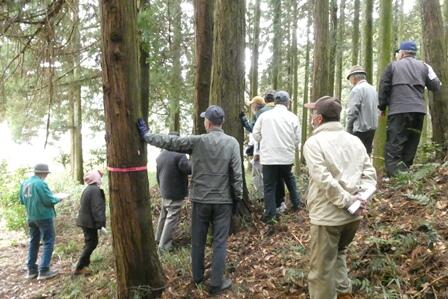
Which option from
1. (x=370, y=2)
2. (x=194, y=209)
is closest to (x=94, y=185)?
(x=194, y=209)

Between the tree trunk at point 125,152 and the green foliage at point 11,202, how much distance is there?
29.4 feet

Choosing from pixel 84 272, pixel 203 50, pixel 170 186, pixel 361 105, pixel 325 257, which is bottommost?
pixel 84 272

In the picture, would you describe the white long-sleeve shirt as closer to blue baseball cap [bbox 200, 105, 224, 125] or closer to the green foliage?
blue baseball cap [bbox 200, 105, 224, 125]

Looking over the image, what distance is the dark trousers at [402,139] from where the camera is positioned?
6.66m

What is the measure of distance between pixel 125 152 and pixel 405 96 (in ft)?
15.4

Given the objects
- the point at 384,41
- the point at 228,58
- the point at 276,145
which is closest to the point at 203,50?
the point at 228,58

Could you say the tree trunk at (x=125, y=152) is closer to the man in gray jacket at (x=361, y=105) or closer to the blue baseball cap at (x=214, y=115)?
the blue baseball cap at (x=214, y=115)

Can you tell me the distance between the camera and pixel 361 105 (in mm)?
7258

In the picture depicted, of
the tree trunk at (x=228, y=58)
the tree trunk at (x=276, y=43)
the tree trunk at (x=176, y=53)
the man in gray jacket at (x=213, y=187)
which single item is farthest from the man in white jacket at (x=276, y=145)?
the tree trunk at (x=276, y=43)

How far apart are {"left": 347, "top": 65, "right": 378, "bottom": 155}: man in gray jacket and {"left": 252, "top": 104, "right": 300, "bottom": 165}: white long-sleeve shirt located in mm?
1156

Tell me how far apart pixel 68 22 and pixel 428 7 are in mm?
6640

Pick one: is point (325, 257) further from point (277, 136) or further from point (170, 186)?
point (170, 186)

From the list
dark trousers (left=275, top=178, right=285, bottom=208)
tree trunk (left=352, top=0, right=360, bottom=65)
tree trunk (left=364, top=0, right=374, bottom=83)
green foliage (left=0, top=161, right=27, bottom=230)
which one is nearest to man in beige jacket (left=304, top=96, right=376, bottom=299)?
dark trousers (left=275, top=178, right=285, bottom=208)

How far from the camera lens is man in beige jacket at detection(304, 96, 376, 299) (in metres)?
3.64
